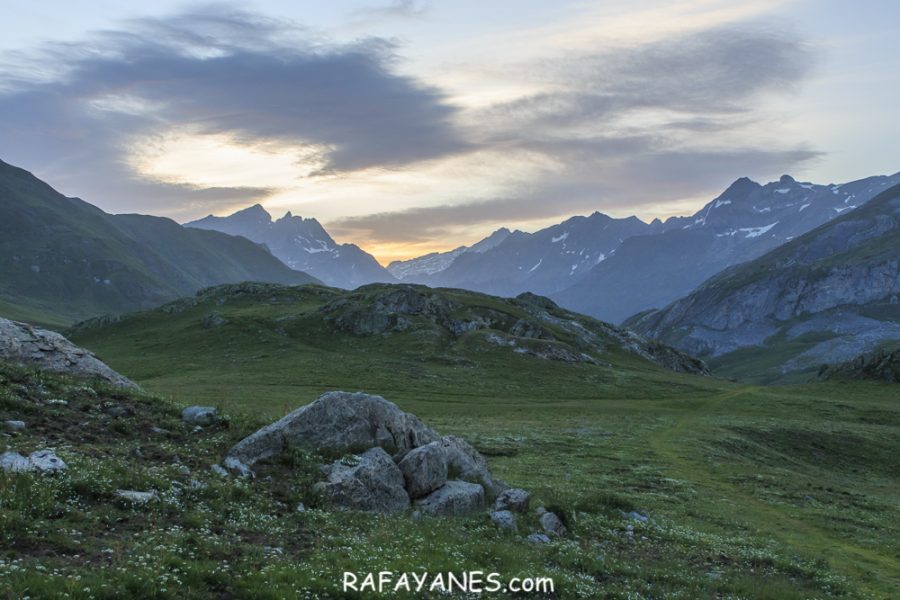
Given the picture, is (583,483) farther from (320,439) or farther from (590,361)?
(590,361)

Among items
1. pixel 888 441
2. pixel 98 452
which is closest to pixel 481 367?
pixel 888 441

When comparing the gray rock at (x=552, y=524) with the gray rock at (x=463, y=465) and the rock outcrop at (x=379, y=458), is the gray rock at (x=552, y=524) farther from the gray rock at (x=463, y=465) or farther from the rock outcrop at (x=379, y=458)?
the gray rock at (x=463, y=465)

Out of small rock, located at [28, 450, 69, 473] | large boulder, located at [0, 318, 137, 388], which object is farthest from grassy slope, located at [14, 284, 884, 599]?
large boulder, located at [0, 318, 137, 388]

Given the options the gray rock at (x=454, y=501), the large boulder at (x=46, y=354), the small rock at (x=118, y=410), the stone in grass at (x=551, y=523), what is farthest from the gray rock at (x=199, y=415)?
the stone in grass at (x=551, y=523)

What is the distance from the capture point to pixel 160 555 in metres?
14.7

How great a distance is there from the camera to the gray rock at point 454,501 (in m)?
25.0

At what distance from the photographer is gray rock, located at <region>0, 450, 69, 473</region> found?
18250 mm

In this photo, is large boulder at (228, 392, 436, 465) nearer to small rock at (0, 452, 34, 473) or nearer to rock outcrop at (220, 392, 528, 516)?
rock outcrop at (220, 392, 528, 516)

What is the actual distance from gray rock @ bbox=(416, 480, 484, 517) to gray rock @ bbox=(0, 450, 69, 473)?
1373 cm

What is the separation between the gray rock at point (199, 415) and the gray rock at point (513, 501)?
1497 centimetres

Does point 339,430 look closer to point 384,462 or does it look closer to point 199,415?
point 384,462

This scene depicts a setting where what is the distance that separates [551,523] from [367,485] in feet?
27.0

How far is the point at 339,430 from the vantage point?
28.3 m

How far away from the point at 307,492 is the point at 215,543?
6.84 metres
